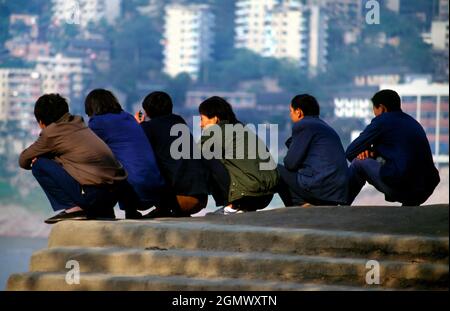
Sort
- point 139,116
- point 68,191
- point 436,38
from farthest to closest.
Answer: point 436,38 < point 139,116 < point 68,191

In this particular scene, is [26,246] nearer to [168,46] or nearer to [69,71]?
[69,71]

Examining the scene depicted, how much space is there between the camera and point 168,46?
4205 inches

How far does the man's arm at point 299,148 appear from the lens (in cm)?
790

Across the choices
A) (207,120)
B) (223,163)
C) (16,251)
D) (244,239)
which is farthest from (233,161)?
(16,251)

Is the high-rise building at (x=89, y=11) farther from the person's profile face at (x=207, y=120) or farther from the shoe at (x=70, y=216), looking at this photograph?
the shoe at (x=70, y=216)

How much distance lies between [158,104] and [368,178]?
1230 millimetres

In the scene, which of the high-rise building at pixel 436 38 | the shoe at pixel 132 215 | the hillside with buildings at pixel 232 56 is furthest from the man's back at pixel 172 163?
the high-rise building at pixel 436 38

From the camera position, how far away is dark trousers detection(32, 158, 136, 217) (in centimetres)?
Answer: 700

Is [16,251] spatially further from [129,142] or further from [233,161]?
[129,142]

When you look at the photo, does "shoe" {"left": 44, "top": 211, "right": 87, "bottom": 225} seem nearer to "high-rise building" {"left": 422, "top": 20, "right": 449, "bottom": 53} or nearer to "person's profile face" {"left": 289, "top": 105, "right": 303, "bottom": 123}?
"person's profile face" {"left": 289, "top": 105, "right": 303, "bottom": 123}

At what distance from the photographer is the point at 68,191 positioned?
700 cm

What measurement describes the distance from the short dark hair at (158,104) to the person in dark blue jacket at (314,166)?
0.71m

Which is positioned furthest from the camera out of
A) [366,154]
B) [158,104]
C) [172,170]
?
[366,154]
